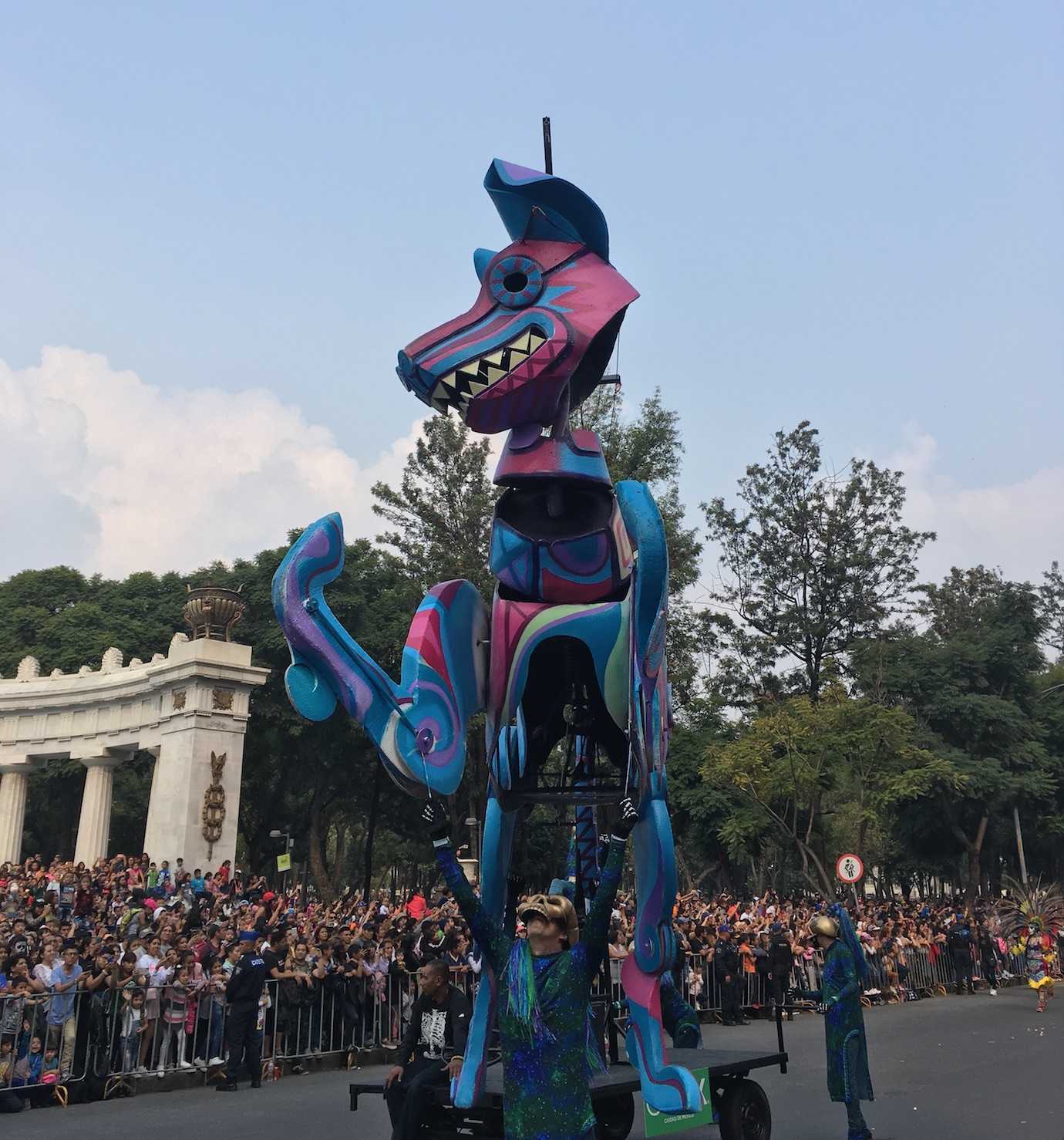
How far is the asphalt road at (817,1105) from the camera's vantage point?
8227 mm

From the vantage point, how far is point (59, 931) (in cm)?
1225

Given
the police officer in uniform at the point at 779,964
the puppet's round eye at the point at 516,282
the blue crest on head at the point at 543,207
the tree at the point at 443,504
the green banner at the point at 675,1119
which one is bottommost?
the green banner at the point at 675,1119

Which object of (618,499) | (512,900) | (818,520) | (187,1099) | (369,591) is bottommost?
(187,1099)

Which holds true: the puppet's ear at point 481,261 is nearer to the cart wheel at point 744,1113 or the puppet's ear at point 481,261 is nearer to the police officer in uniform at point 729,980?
the cart wheel at point 744,1113

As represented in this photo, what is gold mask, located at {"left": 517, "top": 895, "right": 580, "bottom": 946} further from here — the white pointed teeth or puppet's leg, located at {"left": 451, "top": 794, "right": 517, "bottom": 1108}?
the white pointed teeth

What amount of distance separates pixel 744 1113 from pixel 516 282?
555 cm

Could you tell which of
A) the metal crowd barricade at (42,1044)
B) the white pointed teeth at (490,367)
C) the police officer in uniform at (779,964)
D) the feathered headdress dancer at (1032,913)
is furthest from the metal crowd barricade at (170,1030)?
the feathered headdress dancer at (1032,913)

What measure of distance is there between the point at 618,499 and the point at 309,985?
7.10 meters

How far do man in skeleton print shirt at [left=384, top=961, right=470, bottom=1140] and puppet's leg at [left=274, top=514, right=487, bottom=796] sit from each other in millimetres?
1048

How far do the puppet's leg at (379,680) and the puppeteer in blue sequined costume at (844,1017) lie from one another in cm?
A: 287

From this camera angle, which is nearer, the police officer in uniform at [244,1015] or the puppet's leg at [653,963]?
the puppet's leg at [653,963]

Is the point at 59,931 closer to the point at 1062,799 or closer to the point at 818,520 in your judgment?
the point at 818,520

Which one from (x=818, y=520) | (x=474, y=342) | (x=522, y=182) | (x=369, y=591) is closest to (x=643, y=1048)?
(x=474, y=342)

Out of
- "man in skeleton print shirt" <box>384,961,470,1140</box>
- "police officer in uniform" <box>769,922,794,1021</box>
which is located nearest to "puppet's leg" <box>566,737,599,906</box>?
"man in skeleton print shirt" <box>384,961,470,1140</box>
